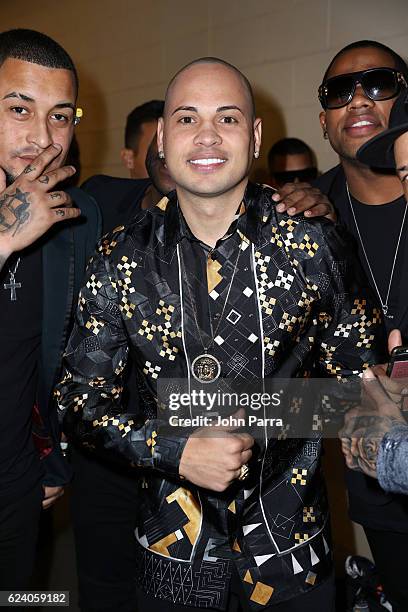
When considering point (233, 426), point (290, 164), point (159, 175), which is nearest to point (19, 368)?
point (233, 426)

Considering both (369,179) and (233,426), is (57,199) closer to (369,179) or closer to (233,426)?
(233,426)

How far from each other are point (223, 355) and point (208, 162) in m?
0.48

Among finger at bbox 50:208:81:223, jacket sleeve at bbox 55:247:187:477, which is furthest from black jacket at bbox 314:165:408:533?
finger at bbox 50:208:81:223

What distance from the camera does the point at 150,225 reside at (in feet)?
5.60

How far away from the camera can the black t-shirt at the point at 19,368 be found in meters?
1.88

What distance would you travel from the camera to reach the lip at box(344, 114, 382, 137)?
2.11 metres

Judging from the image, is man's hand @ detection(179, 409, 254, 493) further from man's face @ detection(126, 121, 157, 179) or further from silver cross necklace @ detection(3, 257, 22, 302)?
man's face @ detection(126, 121, 157, 179)

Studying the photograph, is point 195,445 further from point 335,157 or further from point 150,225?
point 335,157

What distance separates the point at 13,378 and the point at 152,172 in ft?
3.11

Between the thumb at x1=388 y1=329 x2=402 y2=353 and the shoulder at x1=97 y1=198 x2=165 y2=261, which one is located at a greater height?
the shoulder at x1=97 y1=198 x2=165 y2=261

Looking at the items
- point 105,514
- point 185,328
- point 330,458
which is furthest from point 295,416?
point 330,458

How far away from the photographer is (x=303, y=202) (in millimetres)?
1718

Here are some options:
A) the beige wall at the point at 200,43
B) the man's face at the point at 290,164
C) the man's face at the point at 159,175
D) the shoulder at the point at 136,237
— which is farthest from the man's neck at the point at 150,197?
the beige wall at the point at 200,43

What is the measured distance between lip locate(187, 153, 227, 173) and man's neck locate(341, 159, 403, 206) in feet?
2.35
